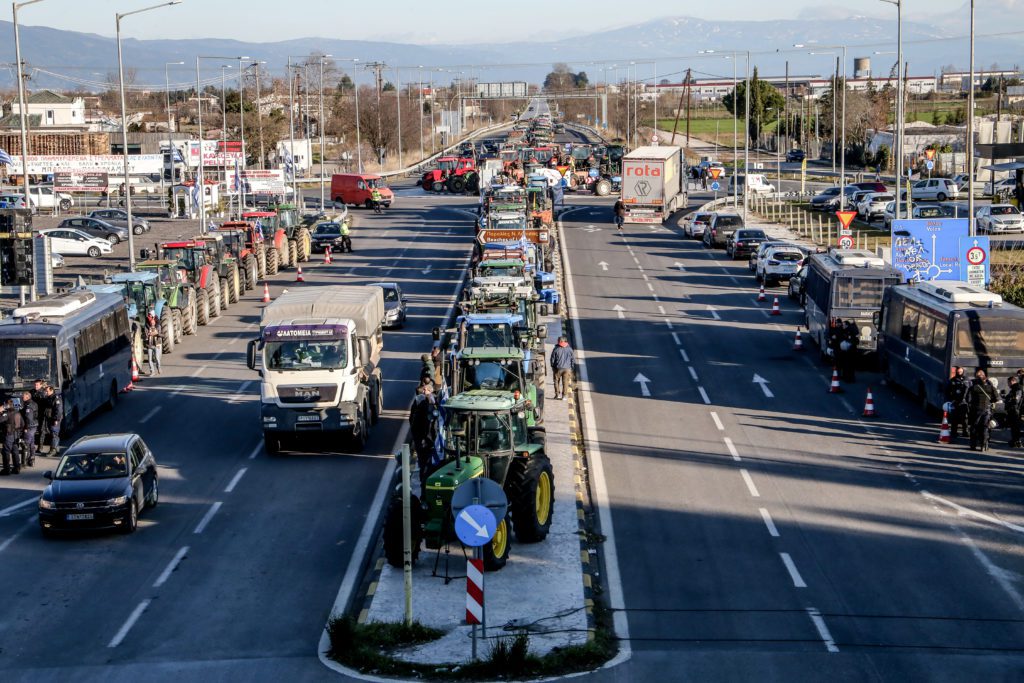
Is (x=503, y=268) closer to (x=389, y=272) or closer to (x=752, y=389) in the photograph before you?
(x=752, y=389)

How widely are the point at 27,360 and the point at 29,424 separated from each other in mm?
2323

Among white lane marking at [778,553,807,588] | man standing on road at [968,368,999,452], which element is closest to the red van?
man standing on road at [968,368,999,452]

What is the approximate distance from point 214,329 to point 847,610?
2956 cm

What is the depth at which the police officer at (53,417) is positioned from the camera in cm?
2798

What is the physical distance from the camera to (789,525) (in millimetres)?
22516

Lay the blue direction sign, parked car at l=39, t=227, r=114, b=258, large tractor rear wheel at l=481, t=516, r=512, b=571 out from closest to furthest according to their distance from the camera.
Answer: the blue direction sign → large tractor rear wheel at l=481, t=516, r=512, b=571 → parked car at l=39, t=227, r=114, b=258

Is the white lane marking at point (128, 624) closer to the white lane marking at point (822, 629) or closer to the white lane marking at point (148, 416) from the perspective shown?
the white lane marking at point (822, 629)

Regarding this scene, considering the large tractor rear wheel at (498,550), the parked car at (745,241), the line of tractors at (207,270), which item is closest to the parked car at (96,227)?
the line of tractors at (207,270)

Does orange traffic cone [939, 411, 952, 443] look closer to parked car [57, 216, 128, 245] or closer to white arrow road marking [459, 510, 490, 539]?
white arrow road marking [459, 510, 490, 539]

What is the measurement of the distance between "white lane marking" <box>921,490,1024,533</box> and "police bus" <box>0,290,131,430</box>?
1764 cm

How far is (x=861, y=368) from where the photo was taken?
3700 centimetres

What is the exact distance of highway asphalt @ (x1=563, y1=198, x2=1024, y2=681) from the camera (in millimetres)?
16844

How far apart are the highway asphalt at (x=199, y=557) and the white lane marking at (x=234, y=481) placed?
19 millimetres

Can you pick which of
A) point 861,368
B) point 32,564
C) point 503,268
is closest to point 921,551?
point 32,564
